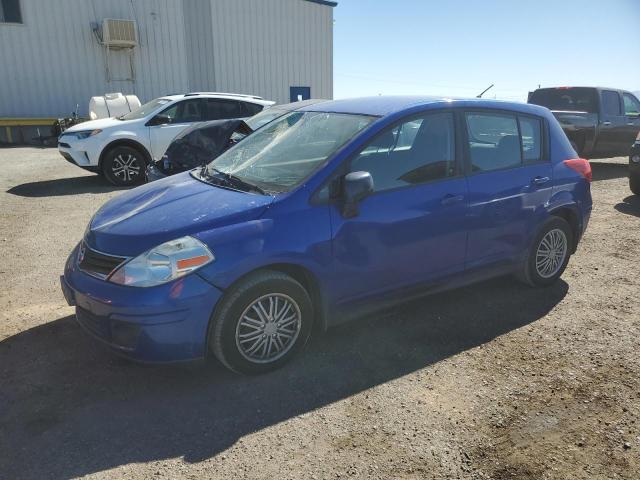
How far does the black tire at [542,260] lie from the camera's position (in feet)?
14.7

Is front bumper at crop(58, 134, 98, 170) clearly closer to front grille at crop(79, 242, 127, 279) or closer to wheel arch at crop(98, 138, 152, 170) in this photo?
wheel arch at crop(98, 138, 152, 170)

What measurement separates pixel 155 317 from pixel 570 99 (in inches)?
469

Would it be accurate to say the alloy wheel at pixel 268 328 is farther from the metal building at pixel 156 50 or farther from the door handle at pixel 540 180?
the metal building at pixel 156 50

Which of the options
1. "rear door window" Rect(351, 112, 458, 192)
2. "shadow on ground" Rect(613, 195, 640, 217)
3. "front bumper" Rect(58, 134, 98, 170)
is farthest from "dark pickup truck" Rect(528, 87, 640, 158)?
"front bumper" Rect(58, 134, 98, 170)

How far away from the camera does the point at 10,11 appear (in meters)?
17.9

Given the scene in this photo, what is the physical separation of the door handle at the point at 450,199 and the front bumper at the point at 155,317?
5.81 ft

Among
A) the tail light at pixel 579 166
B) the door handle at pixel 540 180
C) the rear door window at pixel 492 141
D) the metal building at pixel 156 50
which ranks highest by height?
the metal building at pixel 156 50

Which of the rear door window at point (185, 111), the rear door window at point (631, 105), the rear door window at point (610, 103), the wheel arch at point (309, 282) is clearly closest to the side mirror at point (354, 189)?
the wheel arch at point (309, 282)

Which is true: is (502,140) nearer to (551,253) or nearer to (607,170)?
(551,253)

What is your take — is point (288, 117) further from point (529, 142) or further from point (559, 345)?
point (559, 345)

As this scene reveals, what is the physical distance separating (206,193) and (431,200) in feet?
5.19

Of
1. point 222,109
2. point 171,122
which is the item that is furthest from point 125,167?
point 222,109

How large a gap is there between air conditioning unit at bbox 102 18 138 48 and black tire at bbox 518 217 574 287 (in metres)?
18.1

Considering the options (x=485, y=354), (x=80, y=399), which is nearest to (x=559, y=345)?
(x=485, y=354)
